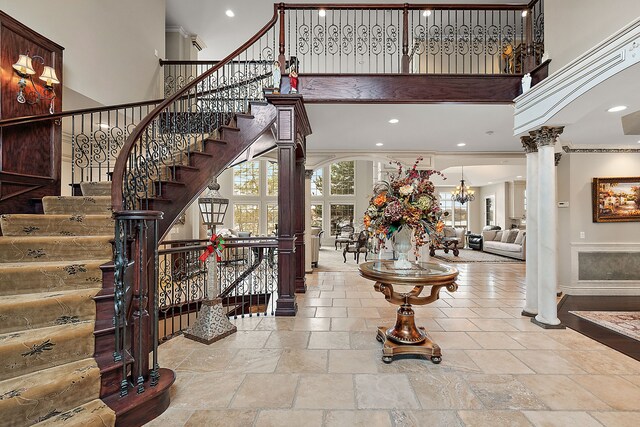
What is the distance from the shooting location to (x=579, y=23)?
130 inches

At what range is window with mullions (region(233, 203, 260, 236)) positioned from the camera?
13.3 meters

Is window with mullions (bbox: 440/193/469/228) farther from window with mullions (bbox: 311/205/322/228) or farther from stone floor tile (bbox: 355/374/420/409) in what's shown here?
stone floor tile (bbox: 355/374/420/409)

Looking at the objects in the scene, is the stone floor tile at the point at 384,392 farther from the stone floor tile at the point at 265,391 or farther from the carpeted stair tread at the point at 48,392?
the carpeted stair tread at the point at 48,392

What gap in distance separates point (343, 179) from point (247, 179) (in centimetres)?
453

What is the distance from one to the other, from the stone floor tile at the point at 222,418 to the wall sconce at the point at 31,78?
3.74m

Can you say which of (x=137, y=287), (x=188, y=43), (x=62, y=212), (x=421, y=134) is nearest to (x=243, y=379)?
(x=137, y=287)

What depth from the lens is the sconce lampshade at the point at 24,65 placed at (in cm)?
303

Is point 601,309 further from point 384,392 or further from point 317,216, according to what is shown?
point 317,216

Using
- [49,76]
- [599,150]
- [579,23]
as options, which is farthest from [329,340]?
[599,150]

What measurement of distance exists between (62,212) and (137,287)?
1909 millimetres

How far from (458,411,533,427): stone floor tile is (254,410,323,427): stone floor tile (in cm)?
97

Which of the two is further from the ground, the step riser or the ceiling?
the ceiling

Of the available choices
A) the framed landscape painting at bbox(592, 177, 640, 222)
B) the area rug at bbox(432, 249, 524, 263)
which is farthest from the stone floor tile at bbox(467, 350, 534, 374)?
the area rug at bbox(432, 249, 524, 263)

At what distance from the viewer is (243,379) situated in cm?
237
